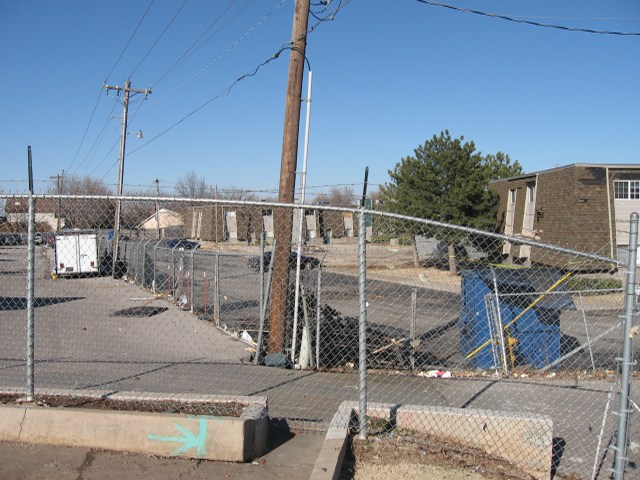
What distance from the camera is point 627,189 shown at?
23.7m

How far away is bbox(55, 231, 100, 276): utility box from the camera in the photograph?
2491cm

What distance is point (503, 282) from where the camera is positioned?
9.03 m

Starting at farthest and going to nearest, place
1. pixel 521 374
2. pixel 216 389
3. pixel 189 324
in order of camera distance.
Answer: pixel 189 324
pixel 521 374
pixel 216 389

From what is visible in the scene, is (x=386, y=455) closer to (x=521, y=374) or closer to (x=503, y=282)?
(x=521, y=374)

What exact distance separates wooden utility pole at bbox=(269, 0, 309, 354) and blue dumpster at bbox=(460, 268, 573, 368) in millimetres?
3021

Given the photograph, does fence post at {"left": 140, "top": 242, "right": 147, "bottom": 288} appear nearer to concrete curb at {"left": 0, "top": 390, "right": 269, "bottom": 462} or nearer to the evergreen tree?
the evergreen tree

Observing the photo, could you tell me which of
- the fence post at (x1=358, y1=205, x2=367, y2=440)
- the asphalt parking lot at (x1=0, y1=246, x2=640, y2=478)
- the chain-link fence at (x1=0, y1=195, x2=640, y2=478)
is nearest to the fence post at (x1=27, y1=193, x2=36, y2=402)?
the chain-link fence at (x1=0, y1=195, x2=640, y2=478)

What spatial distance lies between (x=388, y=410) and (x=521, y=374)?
3982 millimetres

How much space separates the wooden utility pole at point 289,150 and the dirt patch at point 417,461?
3.92 metres

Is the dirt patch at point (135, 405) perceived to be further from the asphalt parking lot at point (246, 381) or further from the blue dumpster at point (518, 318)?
the blue dumpster at point (518, 318)

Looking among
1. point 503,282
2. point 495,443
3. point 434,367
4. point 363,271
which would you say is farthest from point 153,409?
point 503,282

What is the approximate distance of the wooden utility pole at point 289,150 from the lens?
855 cm

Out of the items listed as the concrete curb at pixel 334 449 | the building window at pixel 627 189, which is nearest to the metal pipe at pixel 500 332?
the concrete curb at pixel 334 449

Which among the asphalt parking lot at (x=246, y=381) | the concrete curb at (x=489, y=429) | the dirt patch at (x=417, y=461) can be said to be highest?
the concrete curb at (x=489, y=429)
